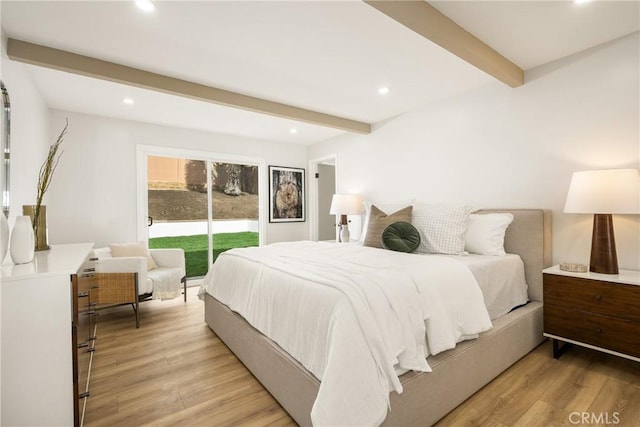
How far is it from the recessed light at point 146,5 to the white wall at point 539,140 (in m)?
2.93

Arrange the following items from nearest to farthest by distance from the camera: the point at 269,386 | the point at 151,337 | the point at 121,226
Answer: the point at 269,386, the point at 151,337, the point at 121,226

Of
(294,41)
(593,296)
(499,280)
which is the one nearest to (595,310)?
(593,296)

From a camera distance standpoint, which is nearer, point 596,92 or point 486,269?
point 486,269

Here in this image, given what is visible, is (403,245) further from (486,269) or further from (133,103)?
(133,103)

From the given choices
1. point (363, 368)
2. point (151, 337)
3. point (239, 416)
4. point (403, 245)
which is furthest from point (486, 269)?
point (151, 337)

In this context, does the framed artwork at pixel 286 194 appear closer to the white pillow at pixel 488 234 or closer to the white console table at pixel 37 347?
the white pillow at pixel 488 234

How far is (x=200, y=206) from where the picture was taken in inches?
189

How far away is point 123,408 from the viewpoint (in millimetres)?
1768

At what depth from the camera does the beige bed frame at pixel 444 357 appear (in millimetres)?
1475

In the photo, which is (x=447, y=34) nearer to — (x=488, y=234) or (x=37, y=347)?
(x=488, y=234)

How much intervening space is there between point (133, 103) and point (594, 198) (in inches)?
176

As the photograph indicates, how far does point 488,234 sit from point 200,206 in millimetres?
4066

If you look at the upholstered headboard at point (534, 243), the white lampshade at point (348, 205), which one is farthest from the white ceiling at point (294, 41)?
the white lampshade at point (348, 205)

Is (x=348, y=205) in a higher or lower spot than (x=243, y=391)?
higher
